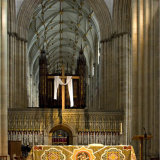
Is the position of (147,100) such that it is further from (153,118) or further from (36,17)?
(36,17)

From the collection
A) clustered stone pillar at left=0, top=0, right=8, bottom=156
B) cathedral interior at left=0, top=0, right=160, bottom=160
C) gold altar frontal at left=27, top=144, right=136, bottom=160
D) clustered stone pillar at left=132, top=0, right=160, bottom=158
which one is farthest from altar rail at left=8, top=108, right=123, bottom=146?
gold altar frontal at left=27, top=144, right=136, bottom=160

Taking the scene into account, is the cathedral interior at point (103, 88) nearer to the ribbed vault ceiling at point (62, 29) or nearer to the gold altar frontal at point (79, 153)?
the ribbed vault ceiling at point (62, 29)

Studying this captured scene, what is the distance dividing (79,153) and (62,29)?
25845mm

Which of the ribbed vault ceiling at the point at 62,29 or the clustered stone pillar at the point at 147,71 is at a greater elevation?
the ribbed vault ceiling at the point at 62,29

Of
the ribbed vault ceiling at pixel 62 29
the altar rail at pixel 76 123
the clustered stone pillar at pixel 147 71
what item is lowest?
the altar rail at pixel 76 123

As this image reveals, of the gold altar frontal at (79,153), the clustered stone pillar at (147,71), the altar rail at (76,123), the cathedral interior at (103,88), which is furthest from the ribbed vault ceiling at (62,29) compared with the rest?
the gold altar frontal at (79,153)

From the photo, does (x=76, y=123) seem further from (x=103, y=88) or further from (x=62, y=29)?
(x=62, y=29)

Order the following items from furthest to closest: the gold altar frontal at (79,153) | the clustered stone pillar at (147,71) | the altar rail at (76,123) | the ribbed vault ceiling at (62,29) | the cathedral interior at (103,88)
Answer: the ribbed vault ceiling at (62,29), the altar rail at (76,123), the cathedral interior at (103,88), the clustered stone pillar at (147,71), the gold altar frontal at (79,153)

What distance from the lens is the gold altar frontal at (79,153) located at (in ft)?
30.3

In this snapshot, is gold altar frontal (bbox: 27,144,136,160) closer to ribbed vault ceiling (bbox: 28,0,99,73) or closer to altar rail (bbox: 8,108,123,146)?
altar rail (bbox: 8,108,123,146)

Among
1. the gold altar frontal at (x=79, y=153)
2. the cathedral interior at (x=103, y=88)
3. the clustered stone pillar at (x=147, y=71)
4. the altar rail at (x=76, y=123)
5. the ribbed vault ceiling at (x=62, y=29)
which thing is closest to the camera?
the gold altar frontal at (x=79, y=153)

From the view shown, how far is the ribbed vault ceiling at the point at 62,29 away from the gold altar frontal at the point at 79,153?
17987mm

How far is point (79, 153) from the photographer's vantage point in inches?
364

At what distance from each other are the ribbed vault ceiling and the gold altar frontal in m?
18.0
